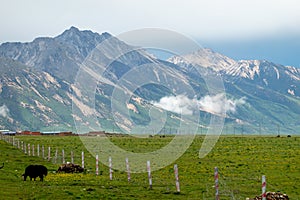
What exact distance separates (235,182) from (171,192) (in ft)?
27.2

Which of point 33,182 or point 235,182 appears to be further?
point 235,182

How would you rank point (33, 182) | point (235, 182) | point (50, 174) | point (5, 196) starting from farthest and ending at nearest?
point (50, 174), point (235, 182), point (33, 182), point (5, 196)

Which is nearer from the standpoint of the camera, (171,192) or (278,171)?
(171,192)

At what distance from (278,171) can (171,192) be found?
19236mm

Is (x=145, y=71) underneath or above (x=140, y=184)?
above

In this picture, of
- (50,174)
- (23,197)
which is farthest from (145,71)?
(23,197)

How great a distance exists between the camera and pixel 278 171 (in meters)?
46.5

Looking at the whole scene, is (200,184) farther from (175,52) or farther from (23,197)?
(23,197)

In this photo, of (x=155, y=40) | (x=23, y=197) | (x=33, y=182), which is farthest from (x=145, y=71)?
(x=23, y=197)

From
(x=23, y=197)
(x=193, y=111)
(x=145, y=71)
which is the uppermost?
(x=145, y=71)

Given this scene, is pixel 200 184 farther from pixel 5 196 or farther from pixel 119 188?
pixel 5 196

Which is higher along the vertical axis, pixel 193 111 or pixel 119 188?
pixel 193 111

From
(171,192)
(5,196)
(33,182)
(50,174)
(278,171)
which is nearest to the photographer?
(5,196)

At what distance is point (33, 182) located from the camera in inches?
1362
